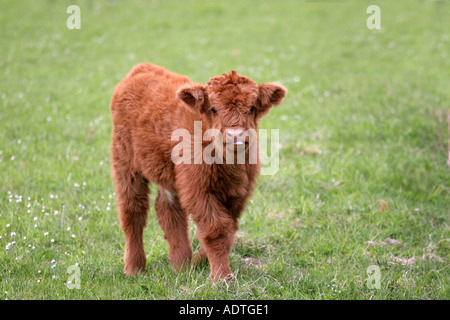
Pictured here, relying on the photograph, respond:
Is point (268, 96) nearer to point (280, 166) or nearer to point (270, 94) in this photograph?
point (270, 94)

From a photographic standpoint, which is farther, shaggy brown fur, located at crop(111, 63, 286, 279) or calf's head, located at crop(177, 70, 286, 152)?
shaggy brown fur, located at crop(111, 63, 286, 279)

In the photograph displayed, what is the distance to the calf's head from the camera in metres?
4.32

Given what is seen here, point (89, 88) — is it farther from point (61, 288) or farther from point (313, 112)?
point (61, 288)

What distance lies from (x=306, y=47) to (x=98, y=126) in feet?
28.5

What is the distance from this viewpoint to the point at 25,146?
816 centimetres

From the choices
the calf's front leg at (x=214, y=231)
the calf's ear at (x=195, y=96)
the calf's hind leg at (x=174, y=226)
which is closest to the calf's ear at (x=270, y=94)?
the calf's ear at (x=195, y=96)

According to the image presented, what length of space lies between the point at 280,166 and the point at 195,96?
11.7ft

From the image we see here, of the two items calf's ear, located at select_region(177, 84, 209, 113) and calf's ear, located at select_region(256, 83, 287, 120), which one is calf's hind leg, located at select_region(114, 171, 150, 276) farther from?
calf's ear, located at select_region(256, 83, 287, 120)

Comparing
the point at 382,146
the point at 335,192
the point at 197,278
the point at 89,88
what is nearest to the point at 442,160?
the point at 382,146

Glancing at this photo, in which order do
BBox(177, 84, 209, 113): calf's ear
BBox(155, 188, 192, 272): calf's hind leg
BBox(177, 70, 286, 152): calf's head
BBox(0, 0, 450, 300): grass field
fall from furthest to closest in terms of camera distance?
BBox(155, 188, 192, 272): calf's hind leg < BBox(0, 0, 450, 300): grass field < BBox(177, 84, 209, 113): calf's ear < BBox(177, 70, 286, 152): calf's head

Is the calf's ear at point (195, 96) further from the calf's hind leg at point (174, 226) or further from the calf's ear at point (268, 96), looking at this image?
the calf's hind leg at point (174, 226)

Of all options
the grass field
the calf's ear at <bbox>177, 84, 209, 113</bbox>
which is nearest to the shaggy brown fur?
the calf's ear at <bbox>177, 84, 209, 113</bbox>

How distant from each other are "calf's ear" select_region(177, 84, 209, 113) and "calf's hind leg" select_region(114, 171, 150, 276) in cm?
117

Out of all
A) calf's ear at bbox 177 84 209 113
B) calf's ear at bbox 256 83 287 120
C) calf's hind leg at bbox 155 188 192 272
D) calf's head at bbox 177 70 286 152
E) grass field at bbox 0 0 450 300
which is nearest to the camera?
calf's head at bbox 177 70 286 152
